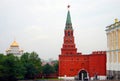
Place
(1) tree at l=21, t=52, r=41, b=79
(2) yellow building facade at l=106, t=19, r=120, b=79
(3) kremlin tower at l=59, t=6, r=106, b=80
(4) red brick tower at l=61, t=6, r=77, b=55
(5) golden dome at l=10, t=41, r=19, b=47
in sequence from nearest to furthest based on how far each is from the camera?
(2) yellow building facade at l=106, t=19, r=120, b=79, (3) kremlin tower at l=59, t=6, r=106, b=80, (1) tree at l=21, t=52, r=41, b=79, (4) red brick tower at l=61, t=6, r=77, b=55, (5) golden dome at l=10, t=41, r=19, b=47

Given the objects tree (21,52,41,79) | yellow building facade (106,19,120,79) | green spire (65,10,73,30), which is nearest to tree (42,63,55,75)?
tree (21,52,41,79)

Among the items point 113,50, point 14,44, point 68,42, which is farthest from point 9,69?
point 14,44

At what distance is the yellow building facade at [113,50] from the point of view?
66812mm

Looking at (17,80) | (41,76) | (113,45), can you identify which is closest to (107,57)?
(113,45)

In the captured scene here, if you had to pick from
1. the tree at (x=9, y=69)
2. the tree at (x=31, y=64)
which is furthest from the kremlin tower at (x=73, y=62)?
the tree at (x=9, y=69)

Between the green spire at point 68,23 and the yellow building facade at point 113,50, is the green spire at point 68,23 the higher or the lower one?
the higher one

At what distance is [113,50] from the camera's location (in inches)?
2746

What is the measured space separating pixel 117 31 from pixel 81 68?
24533mm

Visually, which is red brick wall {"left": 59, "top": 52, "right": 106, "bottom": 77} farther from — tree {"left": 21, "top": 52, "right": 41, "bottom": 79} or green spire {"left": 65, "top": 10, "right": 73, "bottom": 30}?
green spire {"left": 65, "top": 10, "right": 73, "bottom": 30}

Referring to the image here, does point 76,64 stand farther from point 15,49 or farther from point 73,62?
point 15,49

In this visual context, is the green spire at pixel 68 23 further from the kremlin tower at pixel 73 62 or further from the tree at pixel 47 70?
the tree at pixel 47 70

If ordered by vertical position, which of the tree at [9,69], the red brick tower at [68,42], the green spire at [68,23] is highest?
the green spire at [68,23]

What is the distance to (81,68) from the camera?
8944 centimetres

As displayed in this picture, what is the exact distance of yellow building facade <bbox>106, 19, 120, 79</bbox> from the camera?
219 ft
